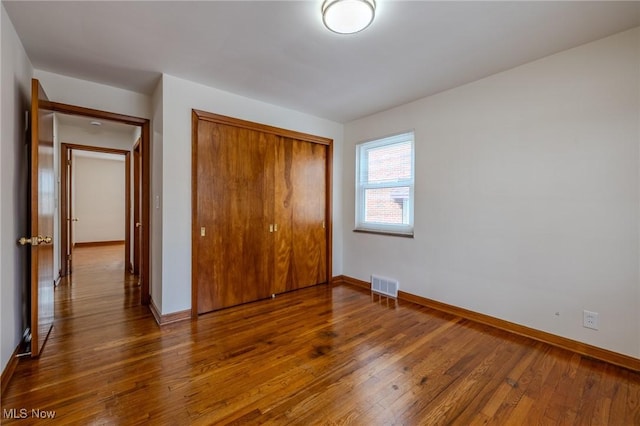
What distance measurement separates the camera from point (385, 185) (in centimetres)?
382

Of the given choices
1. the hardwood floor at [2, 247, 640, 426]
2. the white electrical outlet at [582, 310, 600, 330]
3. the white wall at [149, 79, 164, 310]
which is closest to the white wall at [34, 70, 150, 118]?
the white wall at [149, 79, 164, 310]

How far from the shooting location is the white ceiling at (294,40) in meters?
1.81

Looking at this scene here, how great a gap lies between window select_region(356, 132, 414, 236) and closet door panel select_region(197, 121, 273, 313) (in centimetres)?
141

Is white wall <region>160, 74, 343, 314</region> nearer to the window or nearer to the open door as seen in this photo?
the open door

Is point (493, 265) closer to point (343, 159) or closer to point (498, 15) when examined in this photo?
point (498, 15)

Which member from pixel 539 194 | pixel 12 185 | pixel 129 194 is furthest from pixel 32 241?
pixel 539 194

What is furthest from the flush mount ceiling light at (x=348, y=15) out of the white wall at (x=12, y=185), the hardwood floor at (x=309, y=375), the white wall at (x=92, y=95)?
the white wall at (x=92, y=95)

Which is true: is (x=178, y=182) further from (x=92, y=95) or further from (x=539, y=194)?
(x=539, y=194)

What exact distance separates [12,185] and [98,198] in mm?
7460

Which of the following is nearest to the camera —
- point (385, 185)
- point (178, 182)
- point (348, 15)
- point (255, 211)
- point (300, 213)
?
point (348, 15)

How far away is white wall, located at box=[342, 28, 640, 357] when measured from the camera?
2.07 meters

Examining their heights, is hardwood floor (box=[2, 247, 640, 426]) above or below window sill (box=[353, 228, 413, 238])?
below

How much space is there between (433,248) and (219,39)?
2.97 metres

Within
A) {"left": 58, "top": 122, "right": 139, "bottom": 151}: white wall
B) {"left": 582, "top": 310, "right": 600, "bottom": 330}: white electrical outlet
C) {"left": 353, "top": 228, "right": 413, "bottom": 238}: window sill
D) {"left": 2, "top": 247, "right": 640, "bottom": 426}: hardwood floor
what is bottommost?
{"left": 2, "top": 247, "right": 640, "bottom": 426}: hardwood floor
